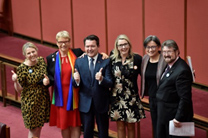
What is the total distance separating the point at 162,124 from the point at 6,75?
122 inches

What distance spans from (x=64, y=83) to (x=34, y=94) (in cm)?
32

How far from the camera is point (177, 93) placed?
171 inches

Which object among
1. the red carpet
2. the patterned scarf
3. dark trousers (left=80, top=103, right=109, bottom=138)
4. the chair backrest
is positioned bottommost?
the red carpet

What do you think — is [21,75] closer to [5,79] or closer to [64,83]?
[64,83]

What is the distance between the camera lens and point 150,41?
4629mm

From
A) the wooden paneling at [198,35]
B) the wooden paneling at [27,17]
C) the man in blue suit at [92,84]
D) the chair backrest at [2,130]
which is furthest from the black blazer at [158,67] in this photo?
the wooden paneling at [27,17]

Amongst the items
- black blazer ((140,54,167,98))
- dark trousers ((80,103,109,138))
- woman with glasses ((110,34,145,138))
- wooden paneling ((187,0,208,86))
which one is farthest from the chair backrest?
wooden paneling ((187,0,208,86))

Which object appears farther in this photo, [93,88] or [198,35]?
[198,35]

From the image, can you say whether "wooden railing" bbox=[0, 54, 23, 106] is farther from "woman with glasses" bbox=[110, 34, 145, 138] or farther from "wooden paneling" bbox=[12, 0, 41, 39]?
"wooden paneling" bbox=[12, 0, 41, 39]

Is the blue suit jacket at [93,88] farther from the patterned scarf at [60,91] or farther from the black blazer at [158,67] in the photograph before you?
the black blazer at [158,67]

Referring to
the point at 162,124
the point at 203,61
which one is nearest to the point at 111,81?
the point at 162,124

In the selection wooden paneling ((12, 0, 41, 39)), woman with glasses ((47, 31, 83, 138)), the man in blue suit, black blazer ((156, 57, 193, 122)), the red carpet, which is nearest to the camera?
black blazer ((156, 57, 193, 122))

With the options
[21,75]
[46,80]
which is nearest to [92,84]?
[46,80]

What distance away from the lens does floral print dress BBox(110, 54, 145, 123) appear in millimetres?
4785
